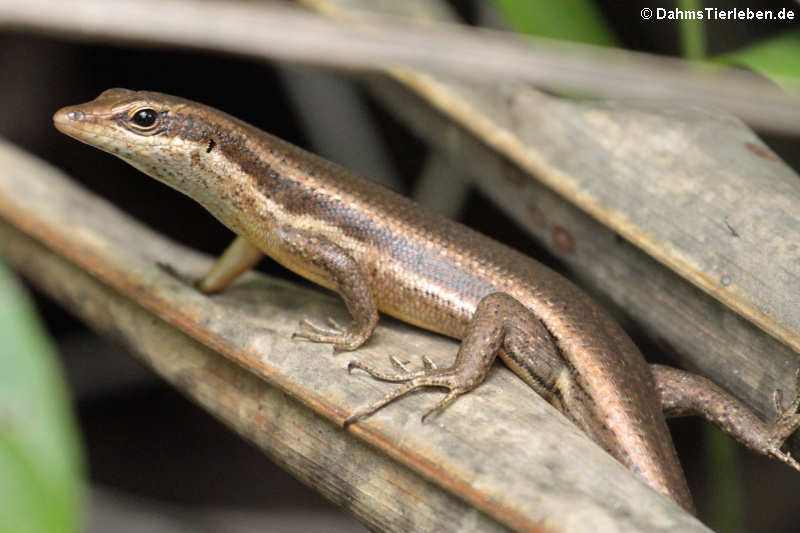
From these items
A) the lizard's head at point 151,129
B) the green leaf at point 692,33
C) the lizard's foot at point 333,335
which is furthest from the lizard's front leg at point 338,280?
the green leaf at point 692,33

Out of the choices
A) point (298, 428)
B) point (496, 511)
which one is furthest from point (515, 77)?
point (298, 428)

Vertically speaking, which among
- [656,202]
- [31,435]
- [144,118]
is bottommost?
[31,435]

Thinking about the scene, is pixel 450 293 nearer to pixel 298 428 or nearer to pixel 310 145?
pixel 298 428

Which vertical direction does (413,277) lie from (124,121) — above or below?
below

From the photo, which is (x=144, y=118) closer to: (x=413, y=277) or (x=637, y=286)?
(x=413, y=277)

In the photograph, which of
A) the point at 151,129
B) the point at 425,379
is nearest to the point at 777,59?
the point at 425,379

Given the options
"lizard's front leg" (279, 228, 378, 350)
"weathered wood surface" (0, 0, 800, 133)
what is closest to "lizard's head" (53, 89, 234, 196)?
"lizard's front leg" (279, 228, 378, 350)

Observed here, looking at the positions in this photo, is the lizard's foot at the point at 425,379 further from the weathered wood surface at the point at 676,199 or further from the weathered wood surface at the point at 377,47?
the weathered wood surface at the point at 377,47
